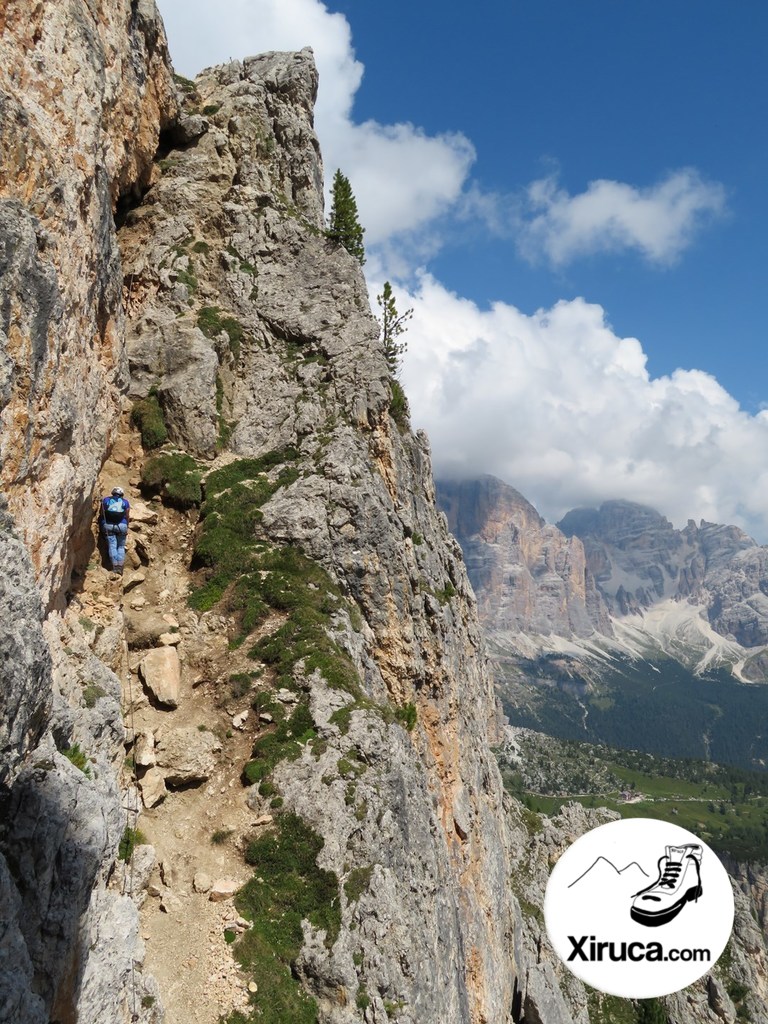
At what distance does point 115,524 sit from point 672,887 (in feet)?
80.9

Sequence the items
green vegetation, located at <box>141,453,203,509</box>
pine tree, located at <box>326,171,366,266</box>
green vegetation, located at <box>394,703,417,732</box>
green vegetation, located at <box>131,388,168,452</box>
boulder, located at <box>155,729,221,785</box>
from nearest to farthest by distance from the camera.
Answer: boulder, located at <box>155,729,221,785</box> < green vegetation, located at <box>394,703,417,732</box> < green vegetation, located at <box>141,453,203,509</box> < green vegetation, located at <box>131,388,168,452</box> < pine tree, located at <box>326,171,366,266</box>

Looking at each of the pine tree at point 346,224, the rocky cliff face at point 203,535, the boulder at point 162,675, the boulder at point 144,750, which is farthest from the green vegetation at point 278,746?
the pine tree at point 346,224

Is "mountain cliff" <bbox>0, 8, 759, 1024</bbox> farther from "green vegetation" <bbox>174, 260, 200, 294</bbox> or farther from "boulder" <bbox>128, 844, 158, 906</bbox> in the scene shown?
"green vegetation" <bbox>174, 260, 200, 294</bbox>

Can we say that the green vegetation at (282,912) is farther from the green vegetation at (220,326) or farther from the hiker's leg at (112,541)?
the green vegetation at (220,326)

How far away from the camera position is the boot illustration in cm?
1905

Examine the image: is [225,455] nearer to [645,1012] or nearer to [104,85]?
[104,85]

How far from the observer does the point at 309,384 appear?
3944 cm

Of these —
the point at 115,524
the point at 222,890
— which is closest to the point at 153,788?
the point at 222,890

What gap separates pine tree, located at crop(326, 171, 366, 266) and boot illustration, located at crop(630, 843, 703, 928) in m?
44.8

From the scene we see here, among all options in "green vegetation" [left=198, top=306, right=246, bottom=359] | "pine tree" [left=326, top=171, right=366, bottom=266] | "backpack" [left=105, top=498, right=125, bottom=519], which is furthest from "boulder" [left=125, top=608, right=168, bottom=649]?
"pine tree" [left=326, top=171, right=366, bottom=266]

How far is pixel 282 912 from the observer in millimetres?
18922

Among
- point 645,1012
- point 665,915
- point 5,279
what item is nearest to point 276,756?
point 665,915

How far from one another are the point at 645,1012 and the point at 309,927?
8192cm

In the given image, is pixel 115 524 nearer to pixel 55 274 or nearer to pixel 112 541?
pixel 112 541
